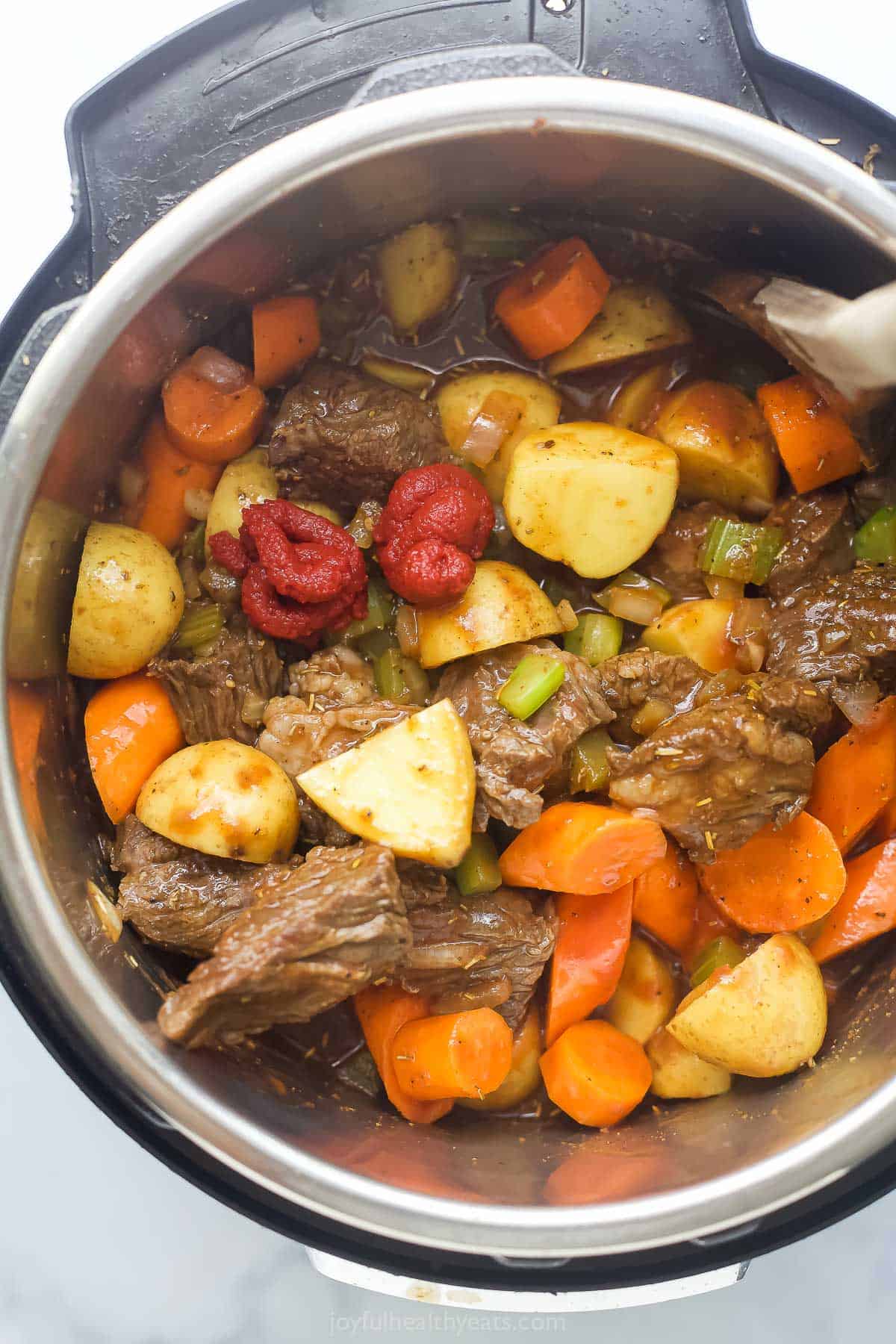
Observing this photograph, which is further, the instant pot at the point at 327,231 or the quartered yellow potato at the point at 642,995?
the quartered yellow potato at the point at 642,995

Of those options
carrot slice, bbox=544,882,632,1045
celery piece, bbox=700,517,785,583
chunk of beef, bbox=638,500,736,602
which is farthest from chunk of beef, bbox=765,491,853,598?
carrot slice, bbox=544,882,632,1045

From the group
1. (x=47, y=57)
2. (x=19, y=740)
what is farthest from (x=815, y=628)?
(x=47, y=57)

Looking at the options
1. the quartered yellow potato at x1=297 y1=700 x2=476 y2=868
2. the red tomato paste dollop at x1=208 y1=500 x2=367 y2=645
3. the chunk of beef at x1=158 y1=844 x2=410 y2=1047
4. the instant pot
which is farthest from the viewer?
the red tomato paste dollop at x1=208 y1=500 x2=367 y2=645

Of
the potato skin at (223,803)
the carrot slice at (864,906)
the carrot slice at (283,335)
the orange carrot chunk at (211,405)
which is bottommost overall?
the carrot slice at (864,906)

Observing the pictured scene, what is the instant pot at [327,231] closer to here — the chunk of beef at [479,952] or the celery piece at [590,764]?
the chunk of beef at [479,952]

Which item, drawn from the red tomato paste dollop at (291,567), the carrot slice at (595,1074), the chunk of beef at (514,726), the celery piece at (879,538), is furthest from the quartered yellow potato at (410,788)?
the celery piece at (879,538)

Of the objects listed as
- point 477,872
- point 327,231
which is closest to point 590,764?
point 477,872

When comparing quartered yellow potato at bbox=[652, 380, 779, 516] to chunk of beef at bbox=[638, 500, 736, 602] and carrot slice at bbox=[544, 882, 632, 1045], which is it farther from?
carrot slice at bbox=[544, 882, 632, 1045]
